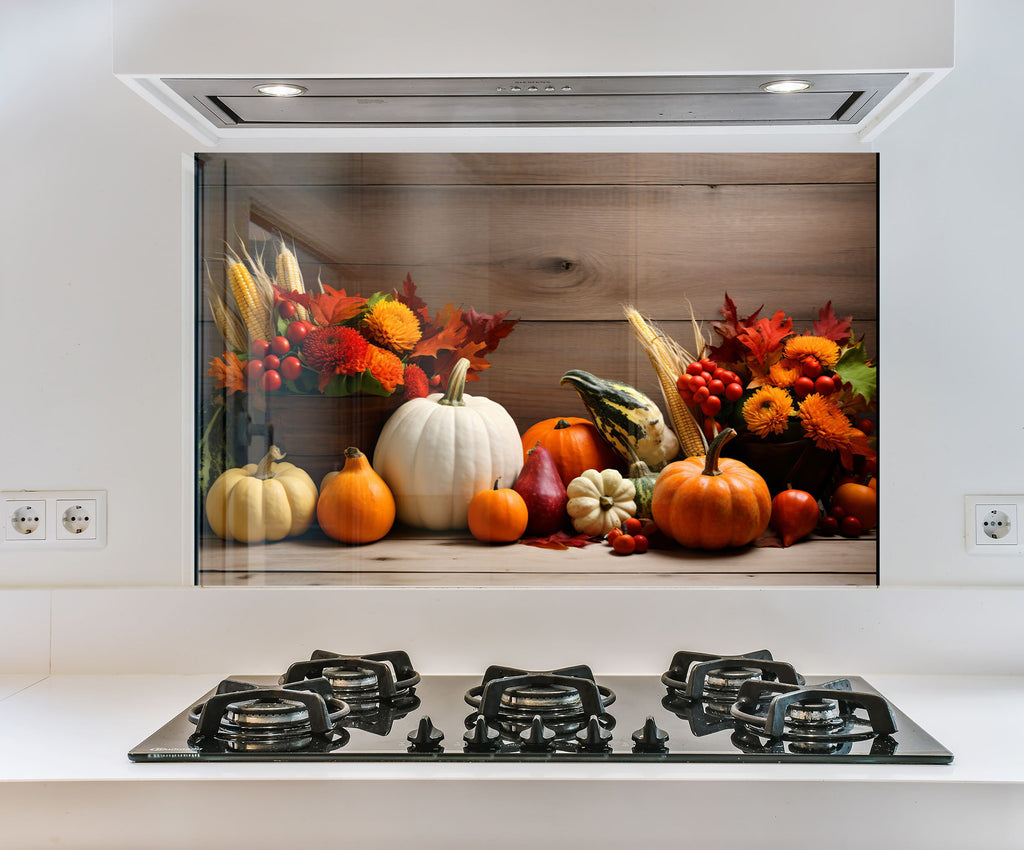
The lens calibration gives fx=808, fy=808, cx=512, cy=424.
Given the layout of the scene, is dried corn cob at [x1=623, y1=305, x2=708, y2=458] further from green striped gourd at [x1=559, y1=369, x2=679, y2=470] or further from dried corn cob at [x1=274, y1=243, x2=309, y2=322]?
dried corn cob at [x1=274, y1=243, x2=309, y2=322]

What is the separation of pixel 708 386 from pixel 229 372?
0.71 meters

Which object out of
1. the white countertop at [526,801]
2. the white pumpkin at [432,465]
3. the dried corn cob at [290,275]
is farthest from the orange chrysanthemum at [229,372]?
the white countertop at [526,801]

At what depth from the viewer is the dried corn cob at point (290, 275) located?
119 centimetres

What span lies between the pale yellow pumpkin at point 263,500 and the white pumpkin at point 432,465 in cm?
12

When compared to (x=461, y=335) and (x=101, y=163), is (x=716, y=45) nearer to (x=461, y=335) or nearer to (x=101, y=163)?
(x=461, y=335)

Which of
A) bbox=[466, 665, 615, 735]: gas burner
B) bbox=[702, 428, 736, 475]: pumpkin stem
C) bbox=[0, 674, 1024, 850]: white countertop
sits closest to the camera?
bbox=[0, 674, 1024, 850]: white countertop

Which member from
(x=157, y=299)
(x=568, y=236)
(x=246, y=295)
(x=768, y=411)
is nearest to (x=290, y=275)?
(x=246, y=295)

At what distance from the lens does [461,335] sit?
1216 millimetres

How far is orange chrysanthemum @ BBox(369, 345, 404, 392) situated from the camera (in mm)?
1186

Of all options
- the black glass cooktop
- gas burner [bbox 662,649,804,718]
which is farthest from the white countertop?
gas burner [bbox 662,649,804,718]

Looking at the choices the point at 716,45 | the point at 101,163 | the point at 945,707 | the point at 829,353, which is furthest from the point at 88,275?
the point at 945,707

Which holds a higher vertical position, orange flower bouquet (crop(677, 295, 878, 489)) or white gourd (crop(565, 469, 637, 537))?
orange flower bouquet (crop(677, 295, 878, 489))

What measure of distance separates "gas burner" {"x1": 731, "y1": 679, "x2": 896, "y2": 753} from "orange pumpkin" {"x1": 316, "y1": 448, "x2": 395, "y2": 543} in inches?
21.7

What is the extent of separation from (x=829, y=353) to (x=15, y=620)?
48.8 inches
